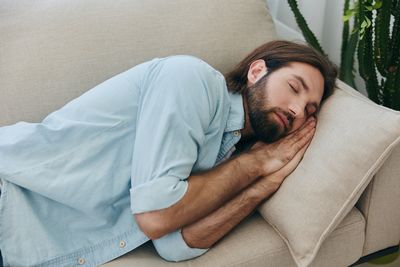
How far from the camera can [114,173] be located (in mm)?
1192

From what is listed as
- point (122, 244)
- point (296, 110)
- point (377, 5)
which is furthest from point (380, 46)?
point (122, 244)

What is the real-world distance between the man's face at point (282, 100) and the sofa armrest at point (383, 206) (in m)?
0.27

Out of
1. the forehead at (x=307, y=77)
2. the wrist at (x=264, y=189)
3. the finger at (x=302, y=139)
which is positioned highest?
the forehead at (x=307, y=77)

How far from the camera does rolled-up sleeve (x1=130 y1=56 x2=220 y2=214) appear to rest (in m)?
1.07

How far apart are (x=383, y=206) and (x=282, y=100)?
0.41m

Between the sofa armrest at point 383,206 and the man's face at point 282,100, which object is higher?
the man's face at point 282,100

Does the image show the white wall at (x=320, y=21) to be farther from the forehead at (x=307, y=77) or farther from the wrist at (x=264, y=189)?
the wrist at (x=264, y=189)

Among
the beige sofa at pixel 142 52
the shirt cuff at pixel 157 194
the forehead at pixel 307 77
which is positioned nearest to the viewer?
the shirt cuff at pixel 157 194

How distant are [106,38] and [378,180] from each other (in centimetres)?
94

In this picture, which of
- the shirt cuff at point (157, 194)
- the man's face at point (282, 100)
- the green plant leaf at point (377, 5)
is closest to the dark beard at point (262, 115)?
the man's face at point (282, 100)

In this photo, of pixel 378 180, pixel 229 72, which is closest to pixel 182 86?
pixel 229 72

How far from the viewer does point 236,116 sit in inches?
51.6

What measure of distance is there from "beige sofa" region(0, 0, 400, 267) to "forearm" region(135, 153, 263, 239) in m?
0.11

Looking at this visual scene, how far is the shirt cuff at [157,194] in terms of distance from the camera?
3.46 feet
